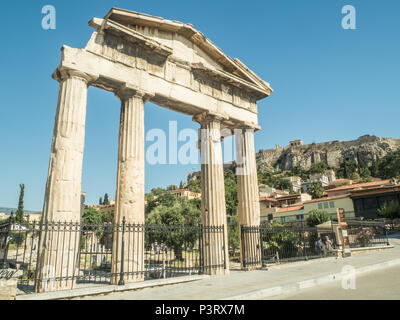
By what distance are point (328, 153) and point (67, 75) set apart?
130557 millimetres

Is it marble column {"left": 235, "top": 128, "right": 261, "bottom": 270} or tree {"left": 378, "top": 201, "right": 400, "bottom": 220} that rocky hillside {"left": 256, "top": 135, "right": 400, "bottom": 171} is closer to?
tree {"left": 378, "top": 201, "right": 400, "bottom": 220}

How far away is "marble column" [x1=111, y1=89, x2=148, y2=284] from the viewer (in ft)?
28.6

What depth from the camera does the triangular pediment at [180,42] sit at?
10.4m

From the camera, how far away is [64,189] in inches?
321

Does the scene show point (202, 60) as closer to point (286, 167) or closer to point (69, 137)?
point (69, 137)

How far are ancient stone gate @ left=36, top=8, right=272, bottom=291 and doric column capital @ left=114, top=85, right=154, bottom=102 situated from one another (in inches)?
1.4

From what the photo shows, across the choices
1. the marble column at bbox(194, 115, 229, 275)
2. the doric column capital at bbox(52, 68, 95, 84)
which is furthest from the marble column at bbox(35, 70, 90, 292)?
the marble column at bbox(194, 115, 229, 275)

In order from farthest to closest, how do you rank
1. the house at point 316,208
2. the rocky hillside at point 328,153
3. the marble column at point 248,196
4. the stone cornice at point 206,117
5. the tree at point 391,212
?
1. the rocky hillside at point 328,153
2. the house at point 316,208
3. the tree at point 391,212
4. the stone cornice at point 206,117
5. the marble column at point 248,196

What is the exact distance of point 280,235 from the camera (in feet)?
75.7

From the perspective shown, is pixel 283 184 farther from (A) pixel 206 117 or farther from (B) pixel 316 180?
(A) pixel 206 117

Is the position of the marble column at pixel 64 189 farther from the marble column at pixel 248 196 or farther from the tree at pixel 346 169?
the tree at pixel 346 169

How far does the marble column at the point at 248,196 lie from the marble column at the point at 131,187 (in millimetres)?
4941

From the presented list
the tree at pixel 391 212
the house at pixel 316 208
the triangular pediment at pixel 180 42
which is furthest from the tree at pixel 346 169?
the triangular pediment at pixel 180 42

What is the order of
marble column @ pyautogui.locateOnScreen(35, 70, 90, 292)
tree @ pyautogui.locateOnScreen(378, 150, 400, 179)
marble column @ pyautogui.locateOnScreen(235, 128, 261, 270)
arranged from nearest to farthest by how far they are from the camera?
marble column @ pyautogui.locateOnScreen(35, 70, 90, 292) → marble column @ pyautogui.locateOnScreen(235, 128, 261, 270) → tree @ pyautogui.locateOnScreen(378, 150, 400, 179)
